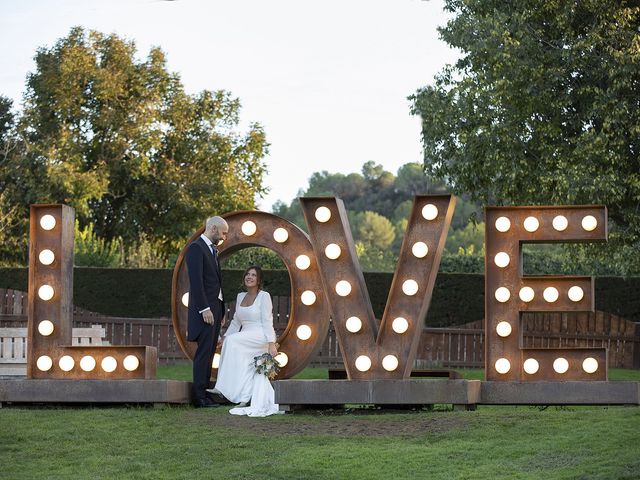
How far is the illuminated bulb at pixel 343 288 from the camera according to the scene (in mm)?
13484

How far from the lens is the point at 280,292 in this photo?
2936cm

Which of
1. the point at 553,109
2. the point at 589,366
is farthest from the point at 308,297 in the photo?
the point at 553,109

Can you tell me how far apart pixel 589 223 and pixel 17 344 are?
8.83 metres

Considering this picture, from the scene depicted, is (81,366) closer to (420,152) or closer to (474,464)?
(474,464)

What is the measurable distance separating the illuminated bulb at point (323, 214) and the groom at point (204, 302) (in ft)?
3.94

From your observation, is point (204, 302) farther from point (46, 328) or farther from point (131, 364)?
point (46, 328)

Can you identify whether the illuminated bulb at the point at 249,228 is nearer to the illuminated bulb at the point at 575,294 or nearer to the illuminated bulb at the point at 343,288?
the illuminated bulb at the point at 343,288

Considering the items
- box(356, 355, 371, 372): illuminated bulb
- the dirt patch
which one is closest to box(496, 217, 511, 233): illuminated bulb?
box(356, 355, 371, 372): illuminated bulb

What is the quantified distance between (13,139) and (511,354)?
39.5 m

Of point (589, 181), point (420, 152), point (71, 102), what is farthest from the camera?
point (71, 102)

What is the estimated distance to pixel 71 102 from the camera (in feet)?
157

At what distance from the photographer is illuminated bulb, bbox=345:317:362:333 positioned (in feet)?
43.9

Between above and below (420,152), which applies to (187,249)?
below

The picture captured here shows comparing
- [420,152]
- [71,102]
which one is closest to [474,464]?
[420,152]
